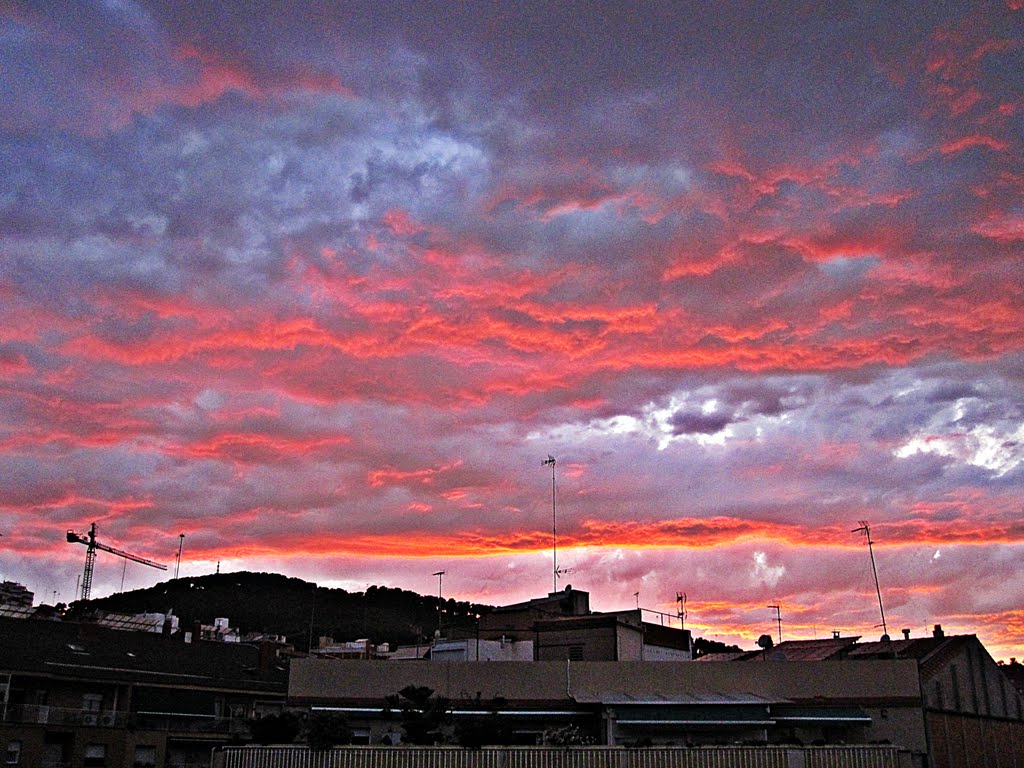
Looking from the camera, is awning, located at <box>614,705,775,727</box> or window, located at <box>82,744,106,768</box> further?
window, located at <box>82,744,106,768</box>

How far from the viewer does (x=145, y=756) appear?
204 feet

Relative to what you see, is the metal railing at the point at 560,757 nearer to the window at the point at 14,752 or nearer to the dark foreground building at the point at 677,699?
the dark foreground building at the point at 677,699

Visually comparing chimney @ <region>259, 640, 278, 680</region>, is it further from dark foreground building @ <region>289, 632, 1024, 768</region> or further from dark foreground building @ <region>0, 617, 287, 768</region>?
dark foreground building @ <region>289, 632, 1024, 768</region>

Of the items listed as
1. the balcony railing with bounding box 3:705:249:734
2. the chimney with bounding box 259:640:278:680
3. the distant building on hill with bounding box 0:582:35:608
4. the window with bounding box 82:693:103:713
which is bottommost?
the balcony railing with bounding box 3:705:249:734

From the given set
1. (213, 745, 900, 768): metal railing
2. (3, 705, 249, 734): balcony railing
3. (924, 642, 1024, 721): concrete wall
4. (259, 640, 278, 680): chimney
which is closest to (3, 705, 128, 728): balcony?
(3, 705, 249, 734): balcony railing

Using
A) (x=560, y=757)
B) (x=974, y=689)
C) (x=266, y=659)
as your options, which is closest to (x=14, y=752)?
(x=266, y=659)

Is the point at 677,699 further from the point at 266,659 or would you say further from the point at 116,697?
the point at 266,659

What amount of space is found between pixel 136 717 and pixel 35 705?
7088 millimetres

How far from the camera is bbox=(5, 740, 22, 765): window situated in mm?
53750

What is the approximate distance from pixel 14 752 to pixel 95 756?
5854 mm

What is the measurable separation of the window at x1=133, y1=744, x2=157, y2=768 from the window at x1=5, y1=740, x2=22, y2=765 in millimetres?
8422

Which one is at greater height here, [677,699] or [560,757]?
[677,699]

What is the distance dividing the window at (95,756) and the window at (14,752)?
4720 millimetres

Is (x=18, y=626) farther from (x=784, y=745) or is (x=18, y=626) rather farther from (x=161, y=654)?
(x=784, y=745)
